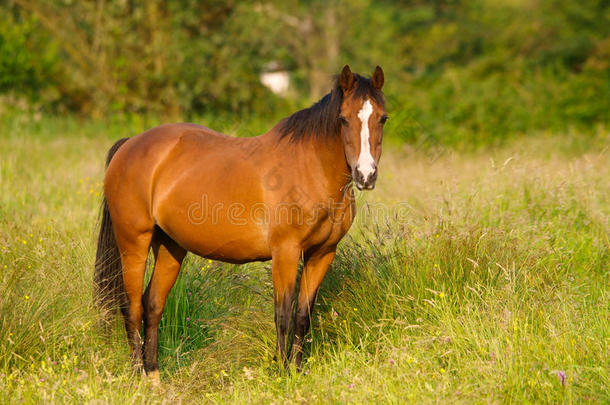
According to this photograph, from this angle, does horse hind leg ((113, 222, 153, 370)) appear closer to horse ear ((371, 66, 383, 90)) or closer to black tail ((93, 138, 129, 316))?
black tail ((93, 138, 129, 316))

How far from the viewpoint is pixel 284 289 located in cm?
385

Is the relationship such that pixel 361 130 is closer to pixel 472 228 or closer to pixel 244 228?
pixel 244 228

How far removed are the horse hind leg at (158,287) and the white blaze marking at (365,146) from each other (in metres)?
1.93

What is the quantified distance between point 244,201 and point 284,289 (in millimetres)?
632

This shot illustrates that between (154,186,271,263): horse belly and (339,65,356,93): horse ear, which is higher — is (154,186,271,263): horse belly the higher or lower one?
the lower one

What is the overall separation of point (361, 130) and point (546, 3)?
30.4 meters

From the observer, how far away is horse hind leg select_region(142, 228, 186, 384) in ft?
14.9

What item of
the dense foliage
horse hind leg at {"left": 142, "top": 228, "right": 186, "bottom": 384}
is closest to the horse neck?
horse hind leg at {"left": 142, "top": 228, "right": 186, "bottom": 384}

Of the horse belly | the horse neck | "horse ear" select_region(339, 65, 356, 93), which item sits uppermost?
"horse ear" select_region(339, 65, 356, 93)

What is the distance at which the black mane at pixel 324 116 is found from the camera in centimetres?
359

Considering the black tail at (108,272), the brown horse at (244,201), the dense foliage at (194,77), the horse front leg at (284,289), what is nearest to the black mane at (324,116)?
the brown horse at (244,201)

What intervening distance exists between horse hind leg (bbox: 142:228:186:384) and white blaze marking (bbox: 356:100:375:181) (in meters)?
1.93

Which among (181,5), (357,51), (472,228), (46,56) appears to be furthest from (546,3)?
(472,228)

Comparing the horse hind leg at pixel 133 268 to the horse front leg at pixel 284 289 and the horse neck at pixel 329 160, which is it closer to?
the horse front leg at pixel 284 289
